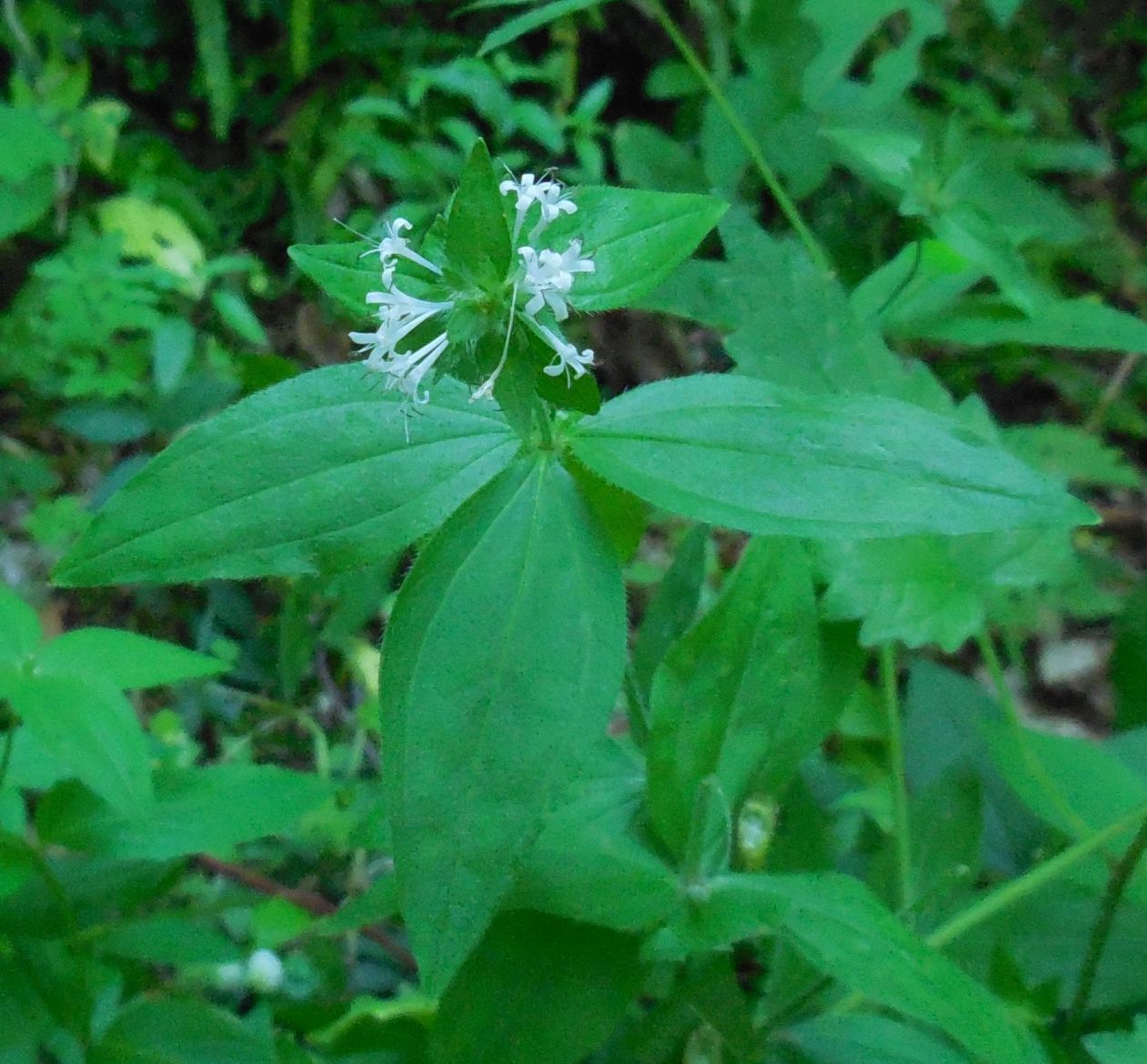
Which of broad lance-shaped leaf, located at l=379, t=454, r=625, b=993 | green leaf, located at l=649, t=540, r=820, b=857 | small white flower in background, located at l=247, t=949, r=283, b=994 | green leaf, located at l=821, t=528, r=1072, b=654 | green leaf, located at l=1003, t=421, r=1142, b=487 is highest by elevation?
broad lance-shaped leaf, located at l=379, t=454, r=625, b=993

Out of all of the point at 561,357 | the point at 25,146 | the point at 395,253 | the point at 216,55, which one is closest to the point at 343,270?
the point at 395,253

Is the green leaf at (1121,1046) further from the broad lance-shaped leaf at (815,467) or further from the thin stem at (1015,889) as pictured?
the broad lance-shaped leaf at (815,467)

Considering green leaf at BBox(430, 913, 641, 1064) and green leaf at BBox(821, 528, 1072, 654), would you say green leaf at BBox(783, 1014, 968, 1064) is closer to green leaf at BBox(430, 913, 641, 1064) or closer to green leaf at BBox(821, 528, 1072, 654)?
green leaf at BBox(430, 913, 641, 1064)

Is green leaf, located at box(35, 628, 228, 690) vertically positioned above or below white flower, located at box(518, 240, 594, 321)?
below

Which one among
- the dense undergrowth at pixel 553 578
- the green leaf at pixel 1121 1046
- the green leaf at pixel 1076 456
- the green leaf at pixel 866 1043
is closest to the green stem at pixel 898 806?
the dense undergrowth at pixel 553 578

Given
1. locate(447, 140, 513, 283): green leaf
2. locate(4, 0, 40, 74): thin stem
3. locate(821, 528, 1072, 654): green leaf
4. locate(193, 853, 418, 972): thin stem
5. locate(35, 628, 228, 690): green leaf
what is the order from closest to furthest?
locate(447, 140, 513, 283): green leaf → locate(35, 628, 228, 690): green leaf → locate(821, 528, 1072, 654): green leaf → locate(193, 853, 418, 972): thin stem → locate(4, 0, 40, 74): thin stem

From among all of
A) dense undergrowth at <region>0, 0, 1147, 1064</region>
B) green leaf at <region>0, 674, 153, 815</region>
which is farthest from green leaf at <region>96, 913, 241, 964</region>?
green leaf at <region>0, 674, 153, 815</region>

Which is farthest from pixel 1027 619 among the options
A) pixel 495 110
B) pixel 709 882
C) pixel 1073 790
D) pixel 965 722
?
pixel 495 110
